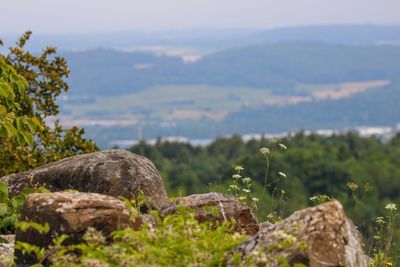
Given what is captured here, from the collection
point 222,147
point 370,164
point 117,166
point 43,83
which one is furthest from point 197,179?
point 117,166

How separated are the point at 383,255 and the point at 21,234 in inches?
127

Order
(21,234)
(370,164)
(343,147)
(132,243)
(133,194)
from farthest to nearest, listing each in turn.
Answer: (343,147) < (370,164) < (133,194) < (21,234) < (132,243)

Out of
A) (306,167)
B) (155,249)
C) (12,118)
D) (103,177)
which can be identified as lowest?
(306,167)

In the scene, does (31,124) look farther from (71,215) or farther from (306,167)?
(306,167)

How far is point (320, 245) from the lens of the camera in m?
7.10

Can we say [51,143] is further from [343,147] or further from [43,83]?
[343,147]

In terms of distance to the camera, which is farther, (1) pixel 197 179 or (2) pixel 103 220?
(1) pixel 197 179

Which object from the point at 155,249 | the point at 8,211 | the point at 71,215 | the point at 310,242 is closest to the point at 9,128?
the point at 8,211

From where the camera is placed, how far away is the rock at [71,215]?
765cm

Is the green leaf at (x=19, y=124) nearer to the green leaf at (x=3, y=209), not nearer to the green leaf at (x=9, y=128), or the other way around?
the green leaf at (x=9, y=128)

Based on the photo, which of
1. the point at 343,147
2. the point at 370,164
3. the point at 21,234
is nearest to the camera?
the point at 21,234

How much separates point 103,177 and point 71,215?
13.8ft

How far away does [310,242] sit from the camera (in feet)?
23.2

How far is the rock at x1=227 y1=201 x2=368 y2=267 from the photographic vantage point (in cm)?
695
